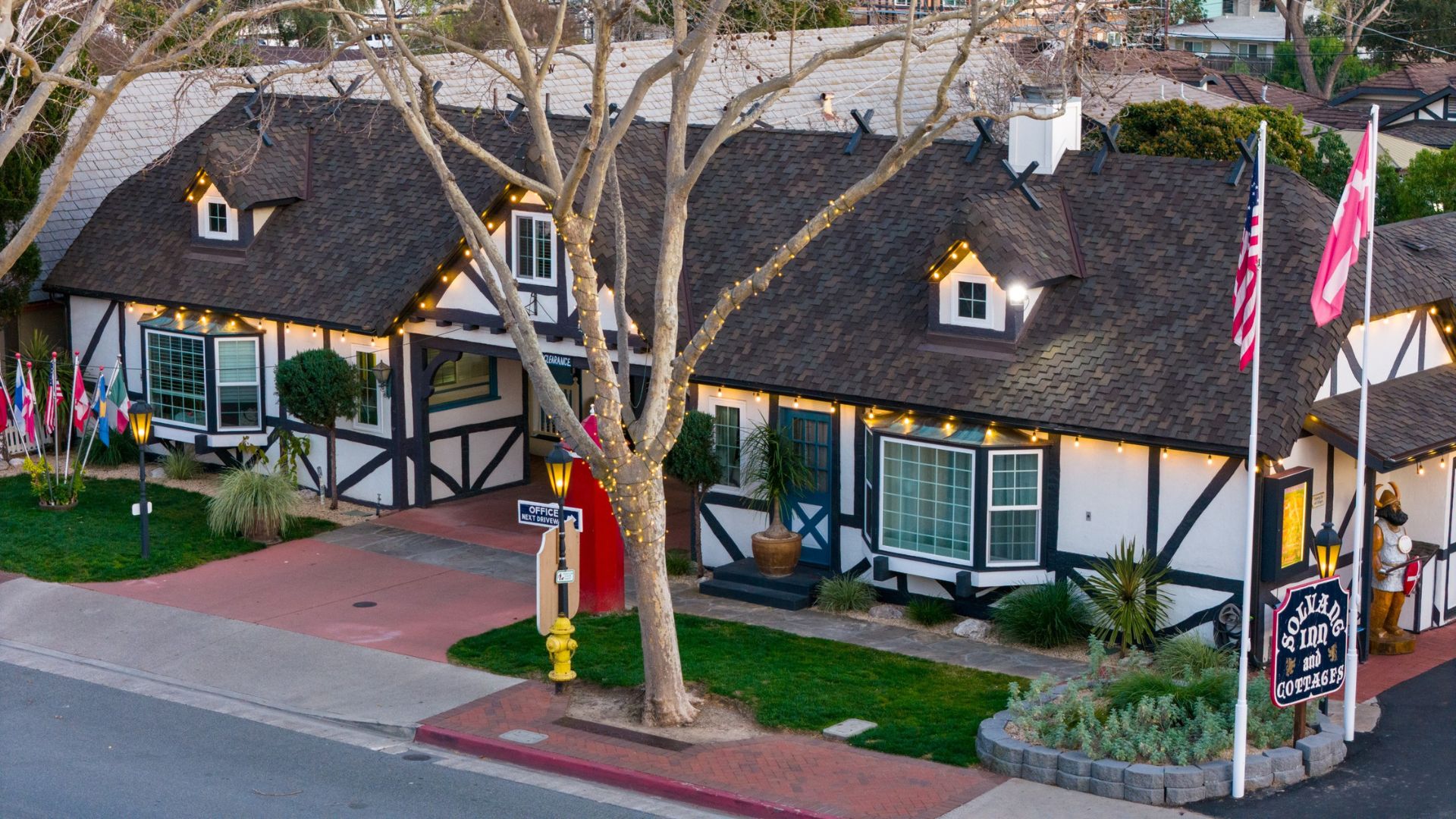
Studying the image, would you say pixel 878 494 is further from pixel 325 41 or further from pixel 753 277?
pixel 325 41

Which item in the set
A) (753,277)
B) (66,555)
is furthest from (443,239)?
(753,277)

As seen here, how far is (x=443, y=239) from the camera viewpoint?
2445 centimetres

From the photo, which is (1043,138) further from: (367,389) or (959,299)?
(367,389)

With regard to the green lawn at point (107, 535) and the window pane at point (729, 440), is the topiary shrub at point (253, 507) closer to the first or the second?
the green lawn at point (107, 535)

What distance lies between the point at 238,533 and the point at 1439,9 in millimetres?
53979

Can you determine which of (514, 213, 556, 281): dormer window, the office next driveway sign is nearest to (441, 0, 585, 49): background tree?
(514, 213, 556, 281): dormer window

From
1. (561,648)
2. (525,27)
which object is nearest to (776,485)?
(561,648)

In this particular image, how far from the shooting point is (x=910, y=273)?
69.3 ft

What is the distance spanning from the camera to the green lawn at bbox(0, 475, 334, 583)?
2222 cm

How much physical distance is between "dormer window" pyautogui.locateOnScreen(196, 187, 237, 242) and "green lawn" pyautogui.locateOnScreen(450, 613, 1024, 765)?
9.70 metres

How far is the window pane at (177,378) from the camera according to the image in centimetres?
2623

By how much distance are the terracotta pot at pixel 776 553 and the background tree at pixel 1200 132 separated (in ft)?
50.2

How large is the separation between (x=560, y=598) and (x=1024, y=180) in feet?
23.9

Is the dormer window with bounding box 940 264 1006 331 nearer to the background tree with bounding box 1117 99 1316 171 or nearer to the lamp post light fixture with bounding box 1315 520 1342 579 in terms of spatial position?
the lamp post light fixture with bounding box 1315 520 1342 579
